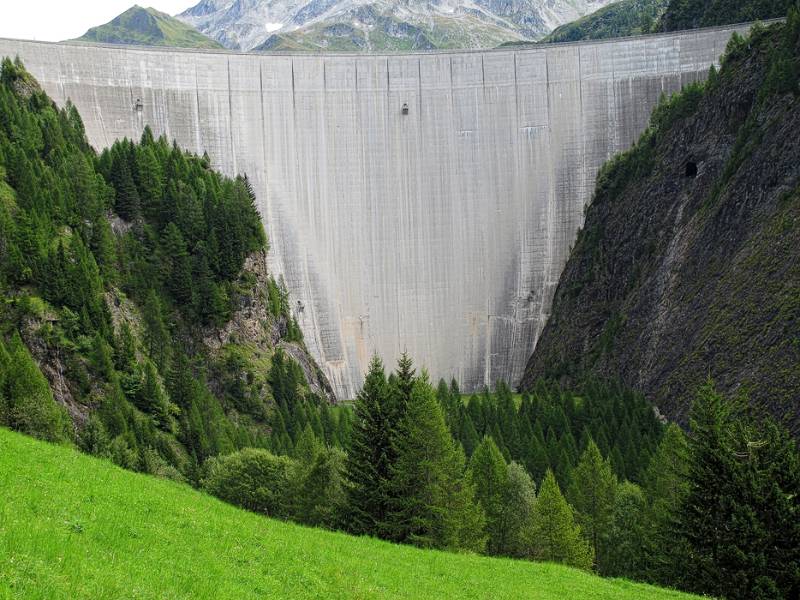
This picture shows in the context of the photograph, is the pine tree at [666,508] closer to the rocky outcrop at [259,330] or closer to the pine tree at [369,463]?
the pine tree at [369,463]

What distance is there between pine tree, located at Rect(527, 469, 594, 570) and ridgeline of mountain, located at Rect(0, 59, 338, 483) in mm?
21347

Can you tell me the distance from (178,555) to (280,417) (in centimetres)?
5580

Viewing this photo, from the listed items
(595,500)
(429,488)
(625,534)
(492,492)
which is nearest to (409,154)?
(595,500)

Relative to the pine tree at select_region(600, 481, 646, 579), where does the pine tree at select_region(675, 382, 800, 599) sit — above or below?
above

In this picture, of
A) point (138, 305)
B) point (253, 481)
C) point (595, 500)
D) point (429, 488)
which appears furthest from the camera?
point (138, 305)

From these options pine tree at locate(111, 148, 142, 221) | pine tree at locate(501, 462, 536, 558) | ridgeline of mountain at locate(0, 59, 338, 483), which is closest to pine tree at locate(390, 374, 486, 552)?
pine tree at locate(501, 462, 536, 558)

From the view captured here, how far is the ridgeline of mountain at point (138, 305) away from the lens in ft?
214

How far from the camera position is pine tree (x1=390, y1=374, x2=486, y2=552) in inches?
1453

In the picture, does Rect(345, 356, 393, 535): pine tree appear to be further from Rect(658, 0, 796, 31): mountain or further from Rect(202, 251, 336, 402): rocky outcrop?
Rect(658, 0, 796, 31): mountain

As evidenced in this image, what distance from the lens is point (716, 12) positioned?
103000mm

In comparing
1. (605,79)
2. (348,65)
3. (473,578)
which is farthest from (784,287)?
(348,65)

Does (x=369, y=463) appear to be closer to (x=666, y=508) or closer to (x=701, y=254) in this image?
(x=666, y=508)

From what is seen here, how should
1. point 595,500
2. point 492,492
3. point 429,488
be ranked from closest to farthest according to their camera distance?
point 429,488 → point 492,492 → point 595,500

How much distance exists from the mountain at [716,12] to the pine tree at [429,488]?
6643cm
